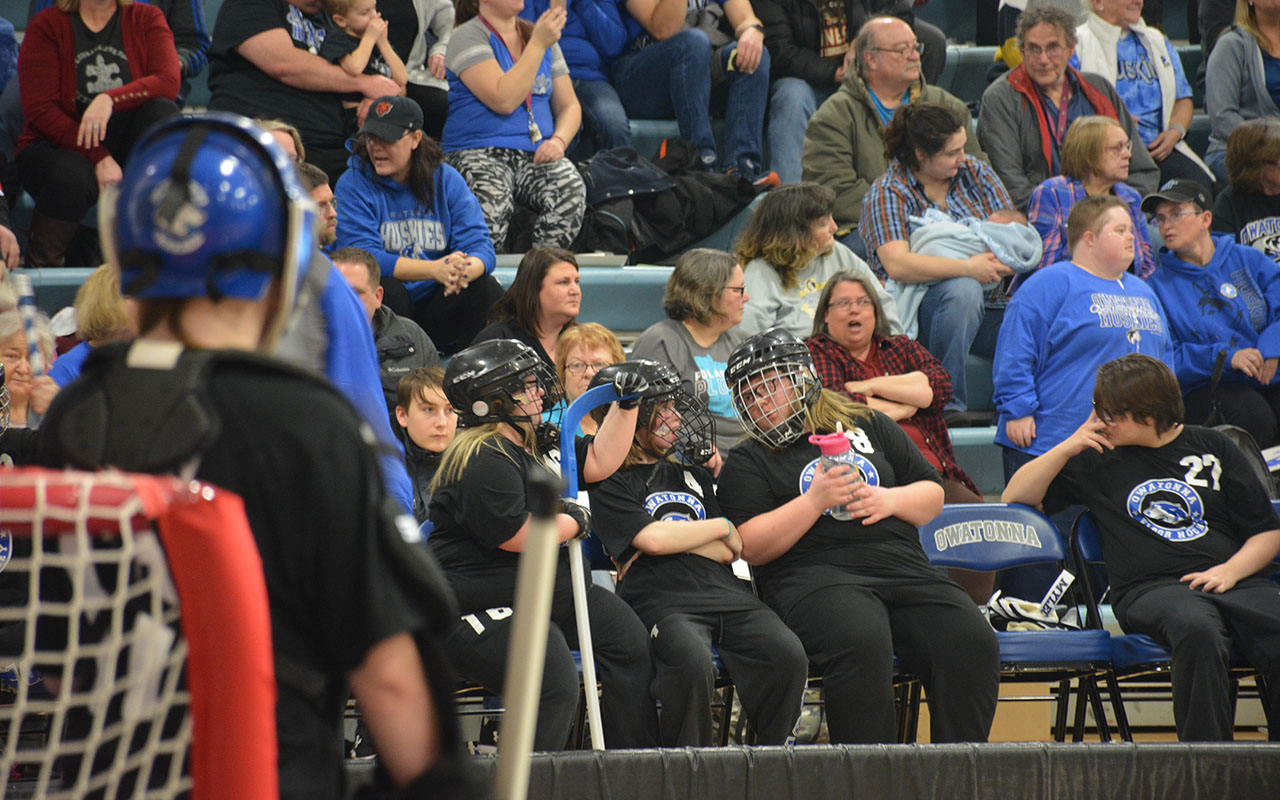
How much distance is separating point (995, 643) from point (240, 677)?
10.7ft

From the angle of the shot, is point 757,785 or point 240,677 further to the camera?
point 757,785

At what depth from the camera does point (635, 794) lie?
3461mm

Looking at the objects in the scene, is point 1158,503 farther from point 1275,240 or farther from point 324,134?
point 324,134

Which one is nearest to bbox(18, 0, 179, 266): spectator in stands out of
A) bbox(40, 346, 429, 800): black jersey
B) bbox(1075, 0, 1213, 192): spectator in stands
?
bbox(40, 346, 429, 800): black jersey

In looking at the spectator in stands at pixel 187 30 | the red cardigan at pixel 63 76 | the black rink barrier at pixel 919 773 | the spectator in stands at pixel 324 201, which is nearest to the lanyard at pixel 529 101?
the spectator in stands at pixel 324 201

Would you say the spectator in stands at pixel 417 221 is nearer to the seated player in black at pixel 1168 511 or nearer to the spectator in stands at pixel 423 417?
the spectator in stands at pixel 423 417

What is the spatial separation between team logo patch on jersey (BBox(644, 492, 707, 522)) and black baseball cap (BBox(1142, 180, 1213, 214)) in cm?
316

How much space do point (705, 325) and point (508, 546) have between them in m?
1.62

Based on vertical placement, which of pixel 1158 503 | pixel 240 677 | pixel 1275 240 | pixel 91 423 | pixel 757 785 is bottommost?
pixel 757 785

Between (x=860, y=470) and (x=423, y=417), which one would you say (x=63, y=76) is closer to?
(x=423, y=417)

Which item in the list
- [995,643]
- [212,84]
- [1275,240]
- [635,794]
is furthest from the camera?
[1275,240]

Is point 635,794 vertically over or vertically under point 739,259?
under

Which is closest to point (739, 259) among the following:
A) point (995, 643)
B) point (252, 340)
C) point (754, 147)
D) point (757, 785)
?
point (754, 147)

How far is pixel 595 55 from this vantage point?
288 inches
